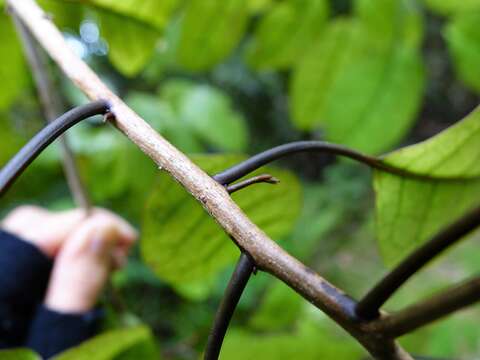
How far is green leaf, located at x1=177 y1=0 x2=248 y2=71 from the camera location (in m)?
0.67

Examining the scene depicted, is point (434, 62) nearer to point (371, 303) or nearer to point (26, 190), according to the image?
point (26, 190)

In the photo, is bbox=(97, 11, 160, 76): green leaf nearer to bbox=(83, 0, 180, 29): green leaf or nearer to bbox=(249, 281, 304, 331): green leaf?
bbox=(83, 0, 180, 29): green leaf

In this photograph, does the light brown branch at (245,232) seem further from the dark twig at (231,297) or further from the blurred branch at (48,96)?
the blurred branch at (48,96)

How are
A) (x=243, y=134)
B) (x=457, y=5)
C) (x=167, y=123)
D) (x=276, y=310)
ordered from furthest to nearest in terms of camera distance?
(x=243, y=134) → (x=167, y=123) → (x=276, y=310) → (x=457, y=5)

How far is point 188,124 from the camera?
1.05 meters

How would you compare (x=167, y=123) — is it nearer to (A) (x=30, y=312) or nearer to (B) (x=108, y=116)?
(A) (x=30, y=312)

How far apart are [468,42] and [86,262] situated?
53 cm

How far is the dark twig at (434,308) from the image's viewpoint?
153 millimetres

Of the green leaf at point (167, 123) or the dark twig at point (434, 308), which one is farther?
the green leaf at point (167, 123)

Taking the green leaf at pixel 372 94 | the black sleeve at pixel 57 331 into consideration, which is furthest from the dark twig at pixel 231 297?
the green leaf at pixel 372 94

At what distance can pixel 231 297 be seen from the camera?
0.67 feet

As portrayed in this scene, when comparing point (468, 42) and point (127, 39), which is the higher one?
point (127, 39)

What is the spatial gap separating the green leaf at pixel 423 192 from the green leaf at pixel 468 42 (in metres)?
0.36

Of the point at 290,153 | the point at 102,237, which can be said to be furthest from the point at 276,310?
the point at 290,153
